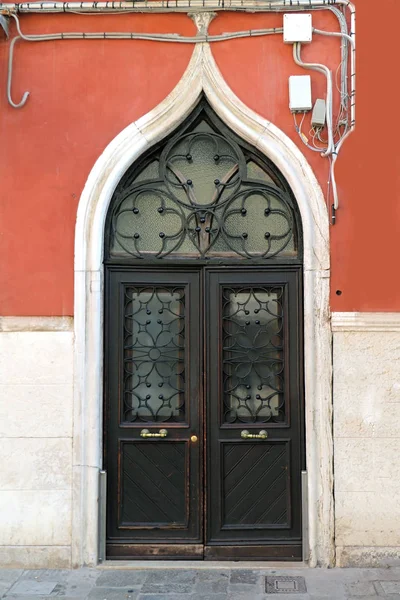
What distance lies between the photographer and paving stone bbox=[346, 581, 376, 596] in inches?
196

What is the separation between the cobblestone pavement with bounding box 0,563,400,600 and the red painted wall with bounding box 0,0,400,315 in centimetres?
214

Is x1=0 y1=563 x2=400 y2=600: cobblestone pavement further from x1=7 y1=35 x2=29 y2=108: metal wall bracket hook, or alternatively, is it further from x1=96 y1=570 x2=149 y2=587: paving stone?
x1=7 y1=35 x2=29 y2=108: metal wall bracket hook

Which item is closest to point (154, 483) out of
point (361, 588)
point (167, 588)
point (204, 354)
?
point (167, 588)

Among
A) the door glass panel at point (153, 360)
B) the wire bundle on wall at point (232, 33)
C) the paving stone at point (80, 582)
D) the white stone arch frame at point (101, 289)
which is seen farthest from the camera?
the door glass panel at point (153, 360)

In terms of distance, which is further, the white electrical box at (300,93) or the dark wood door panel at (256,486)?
the dark wood door panel at (256,486)

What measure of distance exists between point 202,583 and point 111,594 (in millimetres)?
717

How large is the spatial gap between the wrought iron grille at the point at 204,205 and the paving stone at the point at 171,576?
103 inches

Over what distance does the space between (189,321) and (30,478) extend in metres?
1.86

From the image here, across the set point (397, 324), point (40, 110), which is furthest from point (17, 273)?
point (397, 324)

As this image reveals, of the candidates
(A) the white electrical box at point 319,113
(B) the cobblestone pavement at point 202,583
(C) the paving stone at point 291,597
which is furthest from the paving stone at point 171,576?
(A) the white electrical box at point 319,113

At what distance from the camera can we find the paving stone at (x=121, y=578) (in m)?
5.19

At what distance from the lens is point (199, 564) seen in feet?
18.1

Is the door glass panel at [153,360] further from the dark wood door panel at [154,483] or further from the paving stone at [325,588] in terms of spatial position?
the paving stone at [325,588]

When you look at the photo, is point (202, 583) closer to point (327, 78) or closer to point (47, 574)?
point (47, 574)
